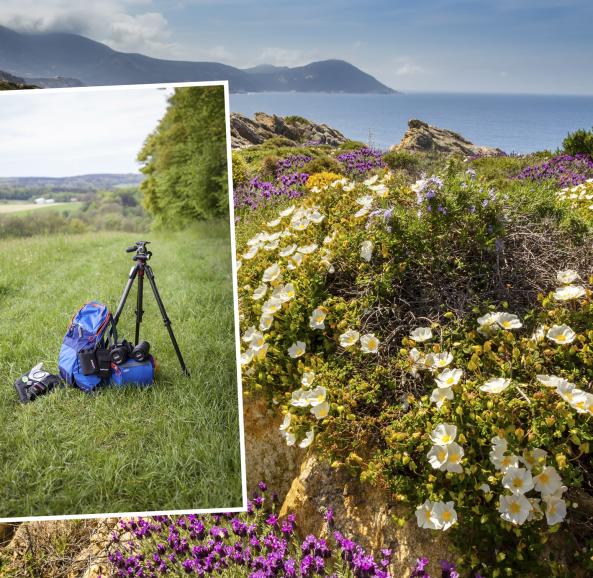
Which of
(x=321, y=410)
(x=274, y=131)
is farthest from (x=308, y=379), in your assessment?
(x=274, y=131)

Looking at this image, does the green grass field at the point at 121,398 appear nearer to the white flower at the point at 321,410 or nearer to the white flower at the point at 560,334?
the white flower at the point at 321,410

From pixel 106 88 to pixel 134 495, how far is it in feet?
6.44

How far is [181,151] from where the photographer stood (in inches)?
110

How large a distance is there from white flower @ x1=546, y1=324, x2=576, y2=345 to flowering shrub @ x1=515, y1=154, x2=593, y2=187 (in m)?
4.56

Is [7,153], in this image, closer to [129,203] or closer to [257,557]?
[129,203]

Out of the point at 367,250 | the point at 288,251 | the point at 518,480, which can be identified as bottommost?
the point at 518,480

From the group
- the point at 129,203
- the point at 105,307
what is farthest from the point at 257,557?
the point at 129,203

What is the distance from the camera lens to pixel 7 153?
287 centimetres

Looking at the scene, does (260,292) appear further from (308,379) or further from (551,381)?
(551,381)

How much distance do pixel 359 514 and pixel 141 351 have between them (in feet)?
4.66

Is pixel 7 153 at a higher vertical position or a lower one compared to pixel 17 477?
higher

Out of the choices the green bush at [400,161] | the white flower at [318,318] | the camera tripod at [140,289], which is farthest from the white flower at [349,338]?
the green bush at [400,161]

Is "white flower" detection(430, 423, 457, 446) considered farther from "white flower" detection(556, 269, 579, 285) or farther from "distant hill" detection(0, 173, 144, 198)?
"distant hill" detection(0, 173, 144, 198)

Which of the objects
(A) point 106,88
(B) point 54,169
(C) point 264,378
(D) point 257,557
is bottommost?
(D) point 257,557
